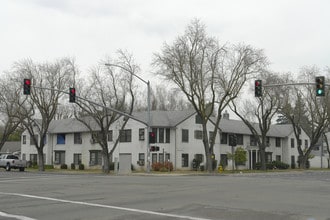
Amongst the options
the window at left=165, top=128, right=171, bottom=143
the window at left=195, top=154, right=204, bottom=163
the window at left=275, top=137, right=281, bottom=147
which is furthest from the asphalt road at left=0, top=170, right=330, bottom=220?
the window at left=275, top=137, right=281, bottom=147

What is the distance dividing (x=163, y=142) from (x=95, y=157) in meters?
11.2

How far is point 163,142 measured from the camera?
188 feet

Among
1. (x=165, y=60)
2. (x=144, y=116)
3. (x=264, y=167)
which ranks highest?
(x=165, y=60)

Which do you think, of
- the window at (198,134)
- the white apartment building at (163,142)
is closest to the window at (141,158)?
the white apartment building at (163,142)

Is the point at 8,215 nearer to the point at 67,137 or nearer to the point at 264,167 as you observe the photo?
the point at 264,167

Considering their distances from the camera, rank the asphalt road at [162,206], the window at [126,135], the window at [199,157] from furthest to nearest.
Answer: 1. the window at [199,157]
2. the window at [126,135]
3. the asphalt road at [162,206]

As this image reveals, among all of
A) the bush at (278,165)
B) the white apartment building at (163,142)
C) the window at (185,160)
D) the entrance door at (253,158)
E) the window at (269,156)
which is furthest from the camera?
the window at (269,156)

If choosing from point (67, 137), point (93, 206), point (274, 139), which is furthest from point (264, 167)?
point (93, 206)

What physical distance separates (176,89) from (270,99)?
13056mm

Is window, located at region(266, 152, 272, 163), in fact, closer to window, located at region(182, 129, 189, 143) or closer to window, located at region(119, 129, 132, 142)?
window, located at region(182, 129, 189, 143)

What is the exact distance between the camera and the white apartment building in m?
57.4

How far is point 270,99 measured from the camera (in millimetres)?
58406

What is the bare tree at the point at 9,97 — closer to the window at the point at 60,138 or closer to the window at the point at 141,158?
the window at the point at 60,138

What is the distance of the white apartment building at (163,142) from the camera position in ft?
188
